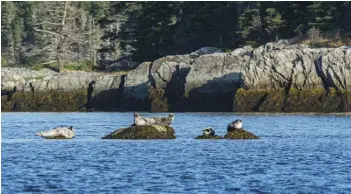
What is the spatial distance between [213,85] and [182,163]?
143 ft

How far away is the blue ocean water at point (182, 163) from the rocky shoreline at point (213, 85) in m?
17.5

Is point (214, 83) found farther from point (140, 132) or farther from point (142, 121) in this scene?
point (140, 132)

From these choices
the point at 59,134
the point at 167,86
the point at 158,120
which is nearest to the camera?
the point at 158,120

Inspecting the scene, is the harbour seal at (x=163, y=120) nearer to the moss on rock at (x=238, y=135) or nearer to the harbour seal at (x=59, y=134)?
the moss on rock at (x=238, y=135)

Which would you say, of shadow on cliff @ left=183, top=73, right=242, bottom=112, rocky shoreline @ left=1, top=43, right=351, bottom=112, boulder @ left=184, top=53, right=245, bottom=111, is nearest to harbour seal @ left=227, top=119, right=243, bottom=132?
rocky shoreline @ left=1, top=43, right=351, bottom=112

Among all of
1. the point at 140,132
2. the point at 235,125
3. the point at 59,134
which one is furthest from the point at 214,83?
the point at 235,125

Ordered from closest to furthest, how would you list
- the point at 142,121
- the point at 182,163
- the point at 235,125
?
the point at 182,163 → the point at 235,125 → the point at 142,121

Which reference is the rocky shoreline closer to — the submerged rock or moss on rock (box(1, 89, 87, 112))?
moss on rock (box(1, 89, 87, 112))

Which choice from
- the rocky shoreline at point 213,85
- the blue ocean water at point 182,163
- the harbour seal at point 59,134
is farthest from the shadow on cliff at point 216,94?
the harbour seal at point 59,134

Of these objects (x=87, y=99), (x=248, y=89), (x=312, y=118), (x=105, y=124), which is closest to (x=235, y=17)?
(x=87, y=99)

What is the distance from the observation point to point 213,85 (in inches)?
3118

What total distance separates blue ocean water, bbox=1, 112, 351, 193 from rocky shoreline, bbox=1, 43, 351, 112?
17536 millimetres

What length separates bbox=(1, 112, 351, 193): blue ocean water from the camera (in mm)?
28766

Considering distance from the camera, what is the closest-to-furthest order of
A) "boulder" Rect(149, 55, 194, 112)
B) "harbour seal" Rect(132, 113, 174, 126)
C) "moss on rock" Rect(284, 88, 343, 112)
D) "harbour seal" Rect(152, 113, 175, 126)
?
"harbour seal" Rect(132, 113, 174, 126), "harbour seal" Rect(152, 113, 175, 126), "moss on rock" Rect(284, 88, 343, 112), "boulder" Rect(149, 55, 194, 112)
